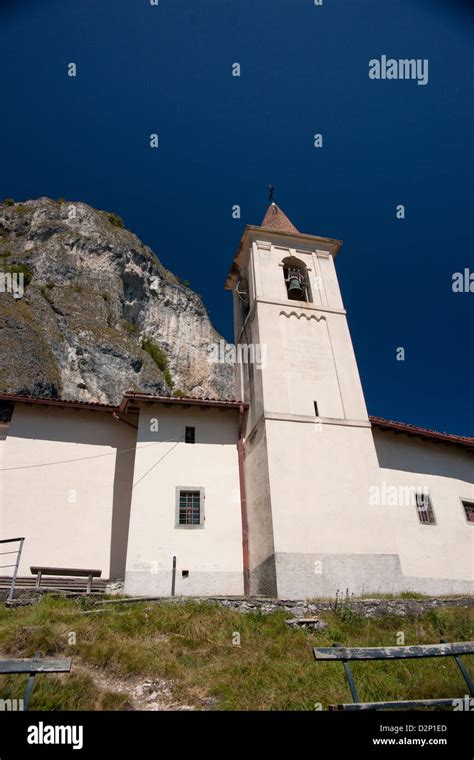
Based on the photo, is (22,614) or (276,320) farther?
(276,320)

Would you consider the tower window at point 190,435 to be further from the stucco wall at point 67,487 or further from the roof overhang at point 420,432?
the roof overhang at point 420,432

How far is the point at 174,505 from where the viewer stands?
48.7ft

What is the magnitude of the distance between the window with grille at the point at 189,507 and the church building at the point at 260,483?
0.14 ft

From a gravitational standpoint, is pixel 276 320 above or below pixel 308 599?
above

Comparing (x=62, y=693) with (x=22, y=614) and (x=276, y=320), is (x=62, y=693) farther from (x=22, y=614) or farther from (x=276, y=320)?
(x=276, y=320)

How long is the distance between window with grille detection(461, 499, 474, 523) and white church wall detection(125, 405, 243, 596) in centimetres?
849

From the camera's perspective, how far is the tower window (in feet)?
53.9

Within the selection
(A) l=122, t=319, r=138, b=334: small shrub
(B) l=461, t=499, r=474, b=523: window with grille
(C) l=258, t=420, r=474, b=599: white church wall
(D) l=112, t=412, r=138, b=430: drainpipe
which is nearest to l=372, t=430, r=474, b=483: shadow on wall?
(C) l=258, t=420, r=474, b=599: white church wall

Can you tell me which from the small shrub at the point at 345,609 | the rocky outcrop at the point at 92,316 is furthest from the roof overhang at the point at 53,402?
the rocky outcrop at the point at 92,316

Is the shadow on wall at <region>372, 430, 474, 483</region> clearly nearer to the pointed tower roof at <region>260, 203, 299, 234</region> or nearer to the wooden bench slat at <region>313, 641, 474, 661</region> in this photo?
the pointed tower roof at <region>260, 203, 299, 234</region>

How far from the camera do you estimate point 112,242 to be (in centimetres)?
6122
